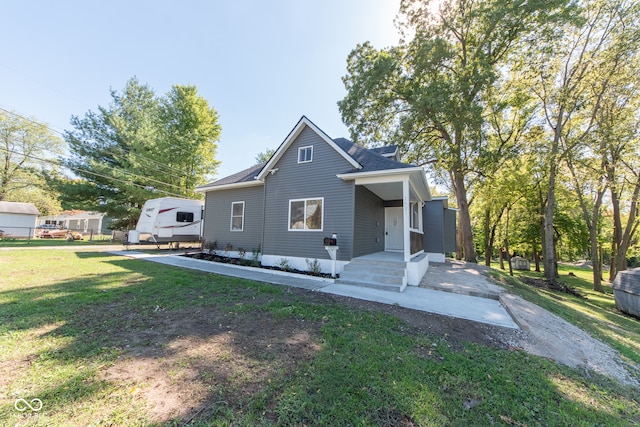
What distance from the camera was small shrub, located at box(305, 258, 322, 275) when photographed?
26.2 ft

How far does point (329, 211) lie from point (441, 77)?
1028 centimetres

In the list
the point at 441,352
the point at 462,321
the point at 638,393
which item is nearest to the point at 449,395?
the point at 441,352

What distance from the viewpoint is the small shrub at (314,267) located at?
7974mm

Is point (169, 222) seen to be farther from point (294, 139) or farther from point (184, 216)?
point (294, 139)

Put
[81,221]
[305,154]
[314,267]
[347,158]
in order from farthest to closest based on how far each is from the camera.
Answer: [81,221] → [305,154] → [314,267] → [347,158]

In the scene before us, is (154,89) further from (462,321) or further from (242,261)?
(462,321)

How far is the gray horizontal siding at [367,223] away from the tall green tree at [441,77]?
6051 mm

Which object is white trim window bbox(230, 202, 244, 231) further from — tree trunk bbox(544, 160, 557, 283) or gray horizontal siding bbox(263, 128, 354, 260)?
tree trunk bbox(544, 160, 557, 283)

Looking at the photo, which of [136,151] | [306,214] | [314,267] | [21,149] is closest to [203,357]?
[314,267]

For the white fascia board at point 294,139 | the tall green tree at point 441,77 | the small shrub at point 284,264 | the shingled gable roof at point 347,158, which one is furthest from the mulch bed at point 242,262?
the tall green tree at point 441,77

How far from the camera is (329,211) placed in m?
8.11

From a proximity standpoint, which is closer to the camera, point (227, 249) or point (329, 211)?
point (329, 211)

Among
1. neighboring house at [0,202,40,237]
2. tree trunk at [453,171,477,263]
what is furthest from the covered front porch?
neighboring house at [0,202,40,237]

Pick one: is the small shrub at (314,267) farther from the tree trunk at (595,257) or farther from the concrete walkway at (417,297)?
the tree trunk at (595,257)
